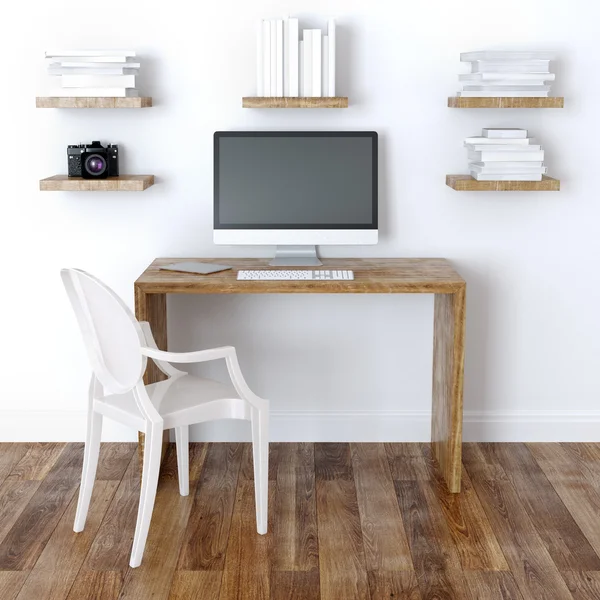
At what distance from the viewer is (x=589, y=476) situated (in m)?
3.44

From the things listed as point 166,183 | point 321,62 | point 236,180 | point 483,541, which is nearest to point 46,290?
point 166,183

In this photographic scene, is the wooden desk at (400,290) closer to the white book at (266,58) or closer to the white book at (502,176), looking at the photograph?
the white book at (502,176)

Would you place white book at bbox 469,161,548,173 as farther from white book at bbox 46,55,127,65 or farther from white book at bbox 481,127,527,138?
white book at bbox 46,55,127,65

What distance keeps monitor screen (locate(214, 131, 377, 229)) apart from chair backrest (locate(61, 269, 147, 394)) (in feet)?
2.88

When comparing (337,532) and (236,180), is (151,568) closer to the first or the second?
(337,532)

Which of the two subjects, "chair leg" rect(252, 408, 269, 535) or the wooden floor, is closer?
the wooden floor

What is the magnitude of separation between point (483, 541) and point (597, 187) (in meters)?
1.52

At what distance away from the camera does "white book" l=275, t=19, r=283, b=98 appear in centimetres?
330

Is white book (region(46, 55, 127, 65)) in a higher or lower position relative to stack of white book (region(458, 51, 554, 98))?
higher

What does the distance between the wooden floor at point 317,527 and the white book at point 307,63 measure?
1440 millimetres

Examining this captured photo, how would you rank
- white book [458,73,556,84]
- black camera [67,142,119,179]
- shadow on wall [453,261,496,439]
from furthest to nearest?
shadow on wall [453,261,496,439] → black camera [67,142,119,179] → white book [458,73,556,84]

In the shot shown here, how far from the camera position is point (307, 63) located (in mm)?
3350

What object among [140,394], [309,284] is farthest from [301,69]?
[140,394]

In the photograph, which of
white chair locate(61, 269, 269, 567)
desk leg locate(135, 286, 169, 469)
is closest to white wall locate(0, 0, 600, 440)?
desk leg locate(135, 286, 169, 469)
